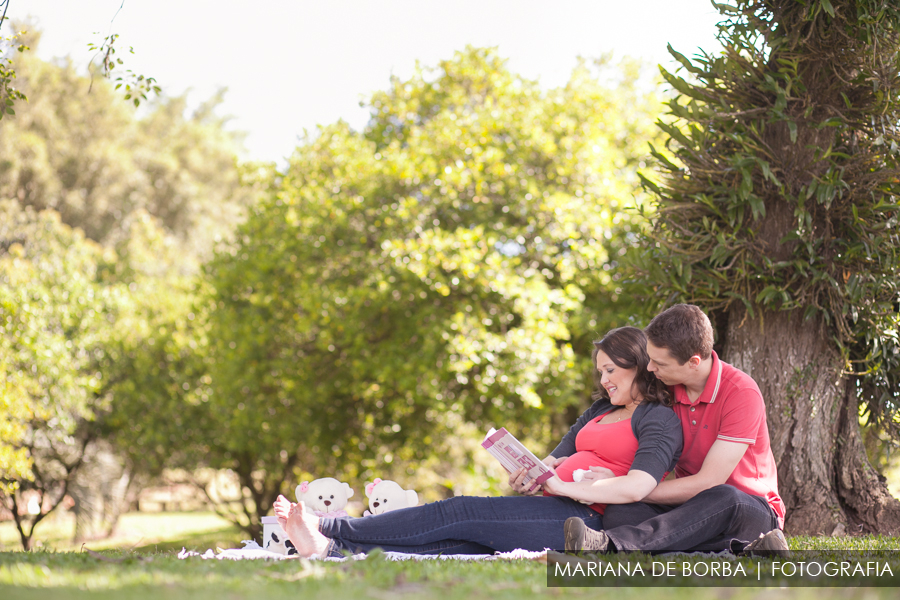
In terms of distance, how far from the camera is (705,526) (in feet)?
10.1

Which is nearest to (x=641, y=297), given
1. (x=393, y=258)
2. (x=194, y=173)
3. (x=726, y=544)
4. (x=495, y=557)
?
(x=726, y=544)

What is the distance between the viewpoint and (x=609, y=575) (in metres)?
2.57

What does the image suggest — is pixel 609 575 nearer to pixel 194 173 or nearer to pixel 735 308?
pixel 735 308

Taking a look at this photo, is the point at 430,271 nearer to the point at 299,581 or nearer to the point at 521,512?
the point at 521,512

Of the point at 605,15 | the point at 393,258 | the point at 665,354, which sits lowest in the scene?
the point at 665,354

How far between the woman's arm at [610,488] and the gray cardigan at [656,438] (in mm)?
51

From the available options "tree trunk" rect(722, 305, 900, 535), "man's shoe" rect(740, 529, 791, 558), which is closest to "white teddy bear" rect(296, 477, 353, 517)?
"man's shoe" rect(740, 529, 791, 558)

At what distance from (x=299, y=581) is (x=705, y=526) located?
70.2 inches

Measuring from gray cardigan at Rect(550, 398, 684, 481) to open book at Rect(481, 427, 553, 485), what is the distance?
1.40 feet

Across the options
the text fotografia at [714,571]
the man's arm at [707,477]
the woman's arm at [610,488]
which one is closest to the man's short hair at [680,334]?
the man's arm at [707,477]

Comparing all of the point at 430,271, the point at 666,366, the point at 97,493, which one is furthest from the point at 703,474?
the point at 97,493

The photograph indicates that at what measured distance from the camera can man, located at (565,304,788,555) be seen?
121 inches

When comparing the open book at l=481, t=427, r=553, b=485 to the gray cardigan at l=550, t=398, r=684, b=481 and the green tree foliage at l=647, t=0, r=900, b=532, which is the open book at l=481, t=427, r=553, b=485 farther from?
the green tree foliage at l=647, t=0, r=900, b=532

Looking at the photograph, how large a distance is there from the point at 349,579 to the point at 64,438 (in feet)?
35.2
